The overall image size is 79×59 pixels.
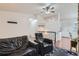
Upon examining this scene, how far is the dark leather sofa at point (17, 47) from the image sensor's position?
6.39 feet

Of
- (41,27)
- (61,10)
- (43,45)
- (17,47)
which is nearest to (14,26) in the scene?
(17,47)

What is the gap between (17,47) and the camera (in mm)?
1997

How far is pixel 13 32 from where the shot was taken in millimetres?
1970

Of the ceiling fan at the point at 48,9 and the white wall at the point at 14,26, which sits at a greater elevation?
the ceiling fan at the point at 48,9

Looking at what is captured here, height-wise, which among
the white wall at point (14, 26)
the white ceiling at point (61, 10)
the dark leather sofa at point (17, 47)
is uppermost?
the white ceiling at point (61, 10)

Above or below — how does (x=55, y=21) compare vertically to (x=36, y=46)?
above

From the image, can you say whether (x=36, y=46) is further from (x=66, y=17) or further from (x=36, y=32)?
(x=66, y=17)

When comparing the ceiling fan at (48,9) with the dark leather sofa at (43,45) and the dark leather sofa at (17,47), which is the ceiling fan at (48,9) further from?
the dark leather sofa at (17,47)

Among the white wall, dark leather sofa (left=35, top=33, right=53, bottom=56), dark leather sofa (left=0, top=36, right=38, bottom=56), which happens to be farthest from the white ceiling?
dark leather sofa (left=0, top=36, right=38, bottom=56)

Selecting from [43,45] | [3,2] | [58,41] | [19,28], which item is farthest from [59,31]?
[3,2]

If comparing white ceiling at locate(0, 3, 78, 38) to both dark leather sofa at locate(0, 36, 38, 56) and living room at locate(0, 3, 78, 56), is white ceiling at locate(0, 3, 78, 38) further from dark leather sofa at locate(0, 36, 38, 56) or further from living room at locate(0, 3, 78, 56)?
dark leather sofa at locate(0, 36, 38, 56)

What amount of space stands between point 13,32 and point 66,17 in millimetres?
1024

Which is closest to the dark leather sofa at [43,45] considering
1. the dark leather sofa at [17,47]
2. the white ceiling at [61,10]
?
the dark leather sofa at [17,47]

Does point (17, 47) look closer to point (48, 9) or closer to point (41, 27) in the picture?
point (41, 27)
